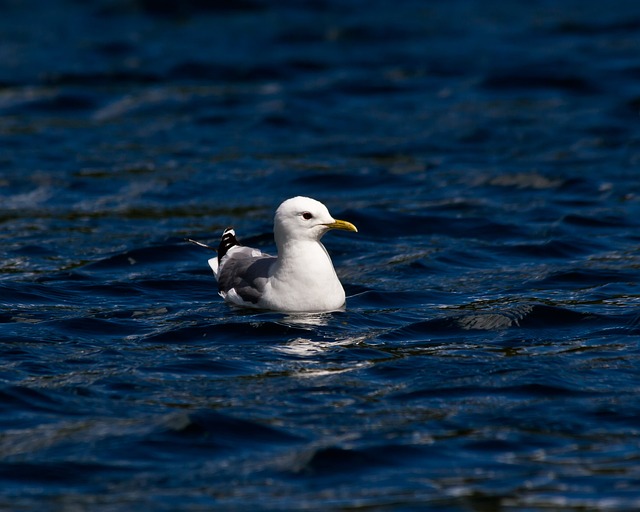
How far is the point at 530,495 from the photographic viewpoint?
795 cm

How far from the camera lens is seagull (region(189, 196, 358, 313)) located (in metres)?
11.8

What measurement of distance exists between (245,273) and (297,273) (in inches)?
29.2

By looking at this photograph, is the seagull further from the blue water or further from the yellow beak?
the blue water

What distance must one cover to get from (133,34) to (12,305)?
51.7 ft

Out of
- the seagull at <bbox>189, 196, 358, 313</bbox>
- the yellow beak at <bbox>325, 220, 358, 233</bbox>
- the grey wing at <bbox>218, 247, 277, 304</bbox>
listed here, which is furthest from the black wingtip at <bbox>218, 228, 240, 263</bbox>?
the yellow beak at <bbox>325, 220, 358, 233</bbox>

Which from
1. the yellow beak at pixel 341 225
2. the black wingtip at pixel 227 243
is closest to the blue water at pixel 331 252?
the black wingtip at pixel 227 243

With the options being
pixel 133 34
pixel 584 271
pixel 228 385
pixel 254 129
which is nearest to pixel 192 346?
pixel 228 385

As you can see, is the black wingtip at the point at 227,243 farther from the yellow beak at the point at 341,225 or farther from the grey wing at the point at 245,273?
the yellow beak at the point at 341,225

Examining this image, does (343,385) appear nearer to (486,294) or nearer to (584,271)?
(486,294)

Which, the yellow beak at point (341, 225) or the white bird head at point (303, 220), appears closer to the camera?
the yellow beak at point (341, 225)

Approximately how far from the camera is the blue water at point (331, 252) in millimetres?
8578

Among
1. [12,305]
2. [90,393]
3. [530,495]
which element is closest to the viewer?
[530,495]

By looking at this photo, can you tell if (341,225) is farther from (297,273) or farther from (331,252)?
(331,252)

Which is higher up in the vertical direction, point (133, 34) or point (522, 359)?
point (133, 34)
